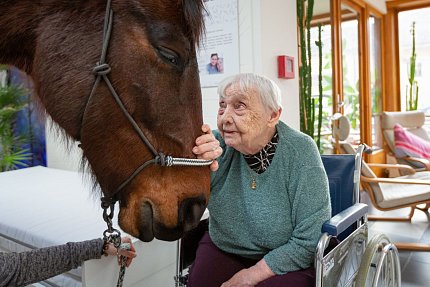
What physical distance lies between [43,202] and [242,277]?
123 centimetres

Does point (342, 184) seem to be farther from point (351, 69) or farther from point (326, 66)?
point (351, 69)

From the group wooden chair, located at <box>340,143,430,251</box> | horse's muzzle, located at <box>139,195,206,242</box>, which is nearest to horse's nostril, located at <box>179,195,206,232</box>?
horse's muzzle, located at <box>139,195,206,242</box>

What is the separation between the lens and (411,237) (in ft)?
9.85

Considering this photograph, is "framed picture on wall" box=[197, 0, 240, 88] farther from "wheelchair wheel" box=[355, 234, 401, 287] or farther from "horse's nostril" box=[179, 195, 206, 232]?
"horse's nostril" box=[179, 195, 206, 232]

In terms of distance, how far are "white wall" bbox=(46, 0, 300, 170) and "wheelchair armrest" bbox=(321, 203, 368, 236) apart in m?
1.29

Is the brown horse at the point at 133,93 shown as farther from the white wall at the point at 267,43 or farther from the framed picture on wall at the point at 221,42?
the framed picture on wall at the point at 221,42

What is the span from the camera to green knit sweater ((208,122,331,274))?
1.22 metres

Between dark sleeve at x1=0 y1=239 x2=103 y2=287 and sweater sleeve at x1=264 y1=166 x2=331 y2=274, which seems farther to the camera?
sweater sleeve at x1=264 y1=166 x2=331 y2=274

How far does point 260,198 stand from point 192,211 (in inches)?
17.8

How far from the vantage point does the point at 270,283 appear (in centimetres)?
122

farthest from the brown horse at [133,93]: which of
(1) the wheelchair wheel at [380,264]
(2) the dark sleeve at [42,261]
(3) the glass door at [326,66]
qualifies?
(3) the glass door at [326,66]

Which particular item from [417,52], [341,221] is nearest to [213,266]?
[341,221]

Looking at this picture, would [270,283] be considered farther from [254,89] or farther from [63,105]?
[63,105]

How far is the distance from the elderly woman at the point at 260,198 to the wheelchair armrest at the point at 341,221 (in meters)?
0.05
